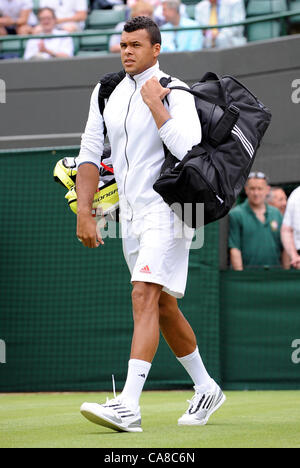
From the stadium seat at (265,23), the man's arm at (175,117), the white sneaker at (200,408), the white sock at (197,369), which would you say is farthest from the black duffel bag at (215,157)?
the stadium seat at (265,23)

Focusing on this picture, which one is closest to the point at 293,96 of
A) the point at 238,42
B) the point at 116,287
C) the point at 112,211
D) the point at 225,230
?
the point at 238,42

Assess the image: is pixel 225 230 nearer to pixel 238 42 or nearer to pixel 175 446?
pixel 238 42

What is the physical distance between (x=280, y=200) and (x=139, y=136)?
4496 mm

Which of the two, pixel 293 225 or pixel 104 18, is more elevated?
pixel 104 18

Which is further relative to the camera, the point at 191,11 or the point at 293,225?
the point at 191,11

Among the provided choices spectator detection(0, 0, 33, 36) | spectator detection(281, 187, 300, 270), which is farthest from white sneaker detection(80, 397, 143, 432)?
spectator detection(0, 0, 33, 36)

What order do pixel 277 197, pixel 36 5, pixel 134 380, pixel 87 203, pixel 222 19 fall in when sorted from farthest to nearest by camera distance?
pixel 36 5
pixel 222 19
pixel 277 197
pixel 87 203
pixel 134 380

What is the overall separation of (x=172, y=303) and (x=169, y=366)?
420 centimetres

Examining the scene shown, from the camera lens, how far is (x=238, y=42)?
12.0 m

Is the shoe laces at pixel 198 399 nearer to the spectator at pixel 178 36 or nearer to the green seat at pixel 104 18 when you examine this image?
the spectator at pixel 178 36

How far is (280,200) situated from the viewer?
31.3ft

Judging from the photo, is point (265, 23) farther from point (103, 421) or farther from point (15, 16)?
point (103, 421)

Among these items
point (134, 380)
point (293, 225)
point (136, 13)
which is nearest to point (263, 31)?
point (136, 13)

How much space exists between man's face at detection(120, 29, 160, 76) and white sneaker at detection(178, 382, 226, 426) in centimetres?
192
